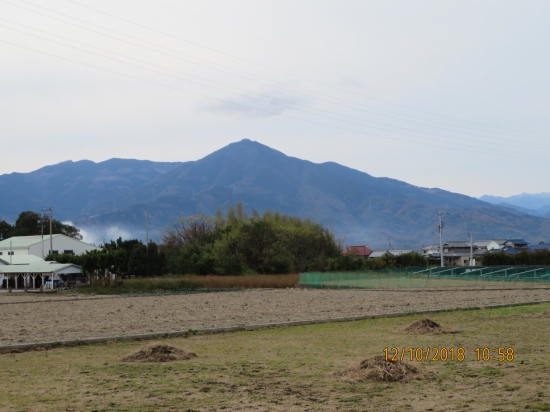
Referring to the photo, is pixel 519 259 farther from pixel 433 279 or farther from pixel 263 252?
pixel 263 252

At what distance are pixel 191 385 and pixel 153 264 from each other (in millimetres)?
75232

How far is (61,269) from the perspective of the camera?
74000 mm

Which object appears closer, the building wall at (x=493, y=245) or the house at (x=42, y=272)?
the house at (x=42, y=272)

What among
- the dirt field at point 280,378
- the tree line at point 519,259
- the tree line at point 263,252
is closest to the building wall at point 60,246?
the tree line at point 263,252

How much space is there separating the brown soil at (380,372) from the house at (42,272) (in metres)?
64.9

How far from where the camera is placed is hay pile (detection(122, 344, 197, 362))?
14.0m

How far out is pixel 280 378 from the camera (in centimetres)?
1176

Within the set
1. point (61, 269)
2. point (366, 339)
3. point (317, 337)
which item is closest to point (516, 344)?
point (366, 339)

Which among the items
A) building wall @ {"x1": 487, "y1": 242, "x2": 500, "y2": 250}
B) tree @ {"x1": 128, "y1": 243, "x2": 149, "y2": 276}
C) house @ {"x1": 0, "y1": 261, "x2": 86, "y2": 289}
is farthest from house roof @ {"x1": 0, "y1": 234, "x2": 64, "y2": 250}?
building wall @ {"x1": 487, "y1": 242, "x2": 500, "y2": 250}

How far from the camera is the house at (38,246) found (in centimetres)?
9972

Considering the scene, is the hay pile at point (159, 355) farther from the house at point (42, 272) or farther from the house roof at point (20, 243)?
the house roof at point (20, 243)

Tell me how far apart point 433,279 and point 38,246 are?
64704 millimetres
